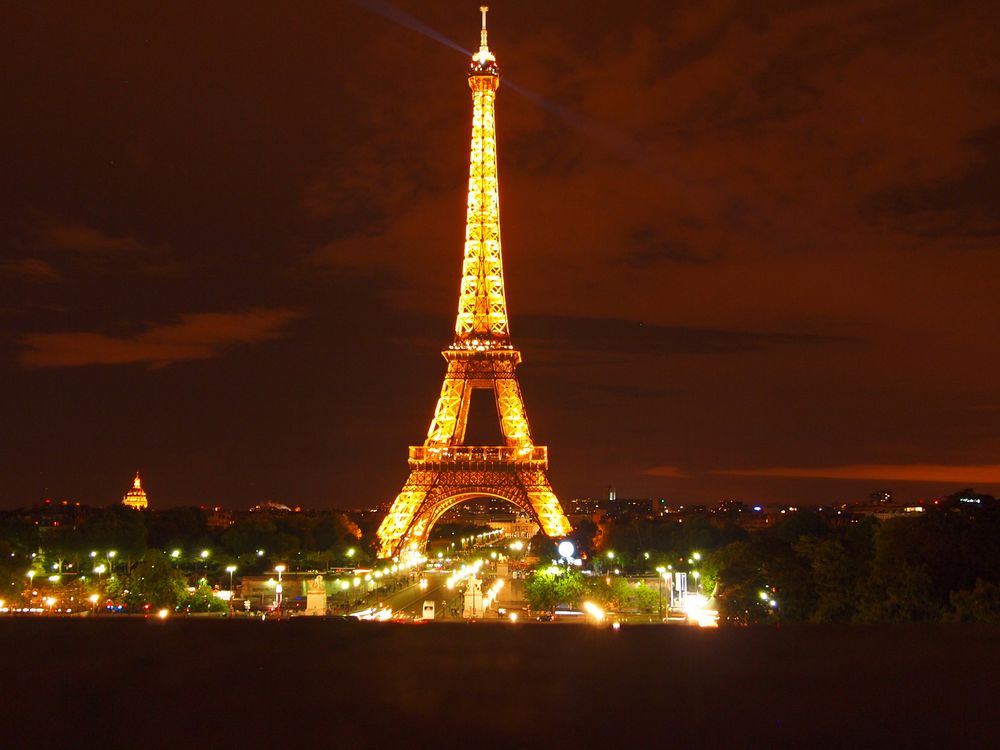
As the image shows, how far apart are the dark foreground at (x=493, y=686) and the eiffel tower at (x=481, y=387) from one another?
58.2m

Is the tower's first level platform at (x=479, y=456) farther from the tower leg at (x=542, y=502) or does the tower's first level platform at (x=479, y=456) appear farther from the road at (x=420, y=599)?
the road at (x=420, y=599)

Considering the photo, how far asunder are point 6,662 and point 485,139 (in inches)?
2478

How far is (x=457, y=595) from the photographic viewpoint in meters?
52.1

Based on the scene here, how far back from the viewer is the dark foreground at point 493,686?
280 inches

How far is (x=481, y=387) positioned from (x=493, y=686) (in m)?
61.0

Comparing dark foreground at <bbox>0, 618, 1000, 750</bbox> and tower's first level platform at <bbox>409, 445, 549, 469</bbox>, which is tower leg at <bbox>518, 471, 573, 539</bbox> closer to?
tower's first level platform at <bbox>409, 445, 549, 469</bbox>

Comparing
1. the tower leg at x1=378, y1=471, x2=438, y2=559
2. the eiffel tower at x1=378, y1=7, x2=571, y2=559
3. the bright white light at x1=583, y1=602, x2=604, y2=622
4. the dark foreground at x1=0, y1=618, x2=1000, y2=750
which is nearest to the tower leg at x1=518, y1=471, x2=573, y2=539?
the eiffel tower at x1=378, y1=7, x2=571, y2=559

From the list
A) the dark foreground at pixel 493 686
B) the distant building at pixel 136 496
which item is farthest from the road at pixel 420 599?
the distant building at pixel 136 496

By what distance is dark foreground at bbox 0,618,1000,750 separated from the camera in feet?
23.3

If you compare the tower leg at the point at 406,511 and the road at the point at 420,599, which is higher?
the tower leg at the point at 406,511

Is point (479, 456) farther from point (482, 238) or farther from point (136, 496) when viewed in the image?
point (136, 496)

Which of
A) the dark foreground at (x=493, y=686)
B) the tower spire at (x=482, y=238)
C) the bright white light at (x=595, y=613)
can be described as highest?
the tower spire at (x=482, y=238)

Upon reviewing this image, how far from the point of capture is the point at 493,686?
786 cm

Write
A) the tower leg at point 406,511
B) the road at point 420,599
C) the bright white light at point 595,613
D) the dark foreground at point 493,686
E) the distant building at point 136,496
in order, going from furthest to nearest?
the distant building at point 136,496 → the tower leg at point 406,511 → the road at point 420,599 → the bright white light at point 595,613 → the dark foreground at point 493,686
